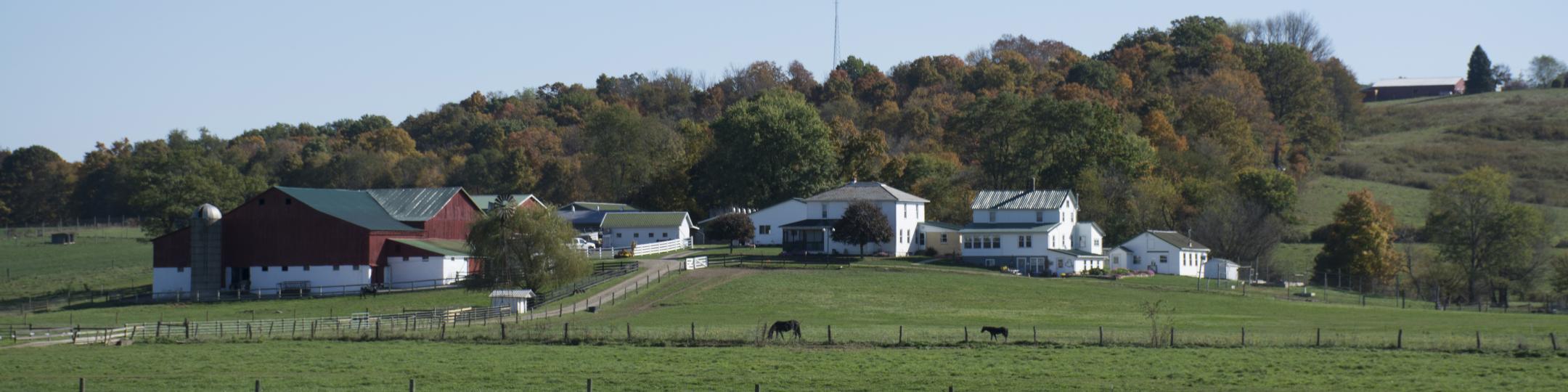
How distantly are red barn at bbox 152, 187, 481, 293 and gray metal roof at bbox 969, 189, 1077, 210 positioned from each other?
33.4 meters

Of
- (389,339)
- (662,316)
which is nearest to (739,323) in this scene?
(662,316)

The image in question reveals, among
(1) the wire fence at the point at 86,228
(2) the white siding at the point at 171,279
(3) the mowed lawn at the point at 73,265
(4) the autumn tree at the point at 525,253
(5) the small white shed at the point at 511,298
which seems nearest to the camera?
(5) the small white shed at the point at 511,298

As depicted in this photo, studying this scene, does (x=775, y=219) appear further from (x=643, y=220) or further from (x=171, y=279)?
(x=171, y=279)

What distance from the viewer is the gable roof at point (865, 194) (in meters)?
96.8

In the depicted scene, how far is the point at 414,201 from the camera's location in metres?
92.8

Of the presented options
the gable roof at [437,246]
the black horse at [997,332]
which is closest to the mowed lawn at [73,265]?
the gable roof at [437,246]

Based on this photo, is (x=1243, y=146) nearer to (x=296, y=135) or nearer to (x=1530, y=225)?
(x=1530, y=225)

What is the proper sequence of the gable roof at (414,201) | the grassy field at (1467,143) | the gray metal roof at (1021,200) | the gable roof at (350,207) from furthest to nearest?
1. the grassy field at (1467,143)
2. the gray metal roof at (1021,200)
3. the gable roof at (414,201)
4. the gable roof at (350,207)

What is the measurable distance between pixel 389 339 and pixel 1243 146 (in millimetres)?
90994

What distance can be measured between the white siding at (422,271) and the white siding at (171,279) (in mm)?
10988

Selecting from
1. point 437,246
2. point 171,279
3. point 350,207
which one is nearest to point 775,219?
point 437,246

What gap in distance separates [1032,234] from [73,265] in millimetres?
63944

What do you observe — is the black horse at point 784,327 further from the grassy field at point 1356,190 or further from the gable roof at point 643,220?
the grassy field at point 1356,190

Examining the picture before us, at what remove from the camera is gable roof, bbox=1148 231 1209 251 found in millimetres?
93500
